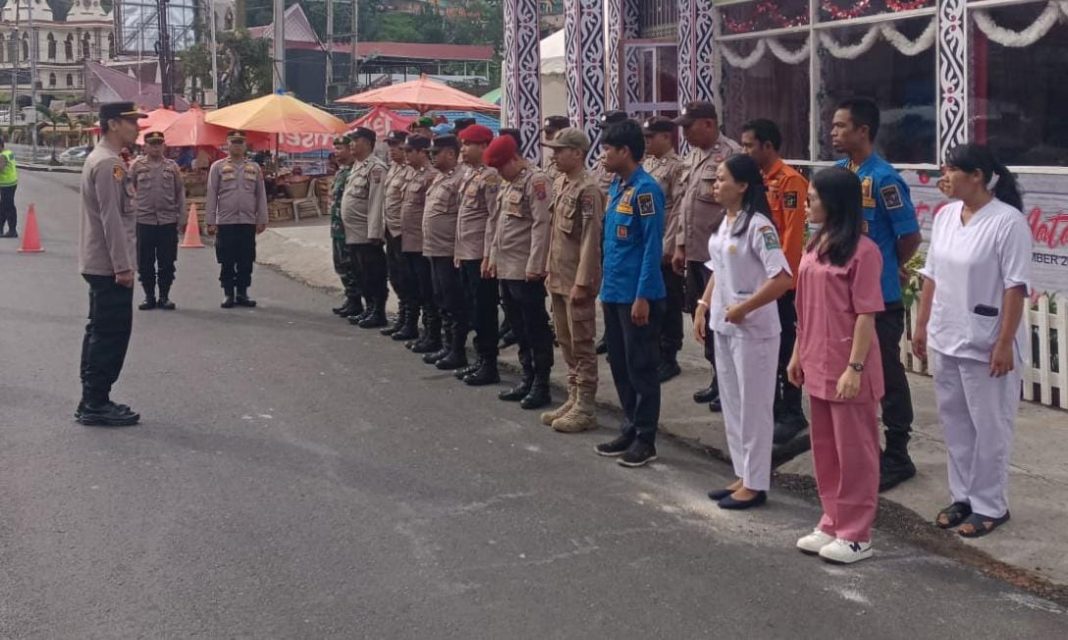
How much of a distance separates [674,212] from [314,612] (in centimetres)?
481

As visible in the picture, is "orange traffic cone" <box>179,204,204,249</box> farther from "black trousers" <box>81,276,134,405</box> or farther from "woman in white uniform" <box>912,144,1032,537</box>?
"woman in white uniform" <box>912,144,1032,537</box>

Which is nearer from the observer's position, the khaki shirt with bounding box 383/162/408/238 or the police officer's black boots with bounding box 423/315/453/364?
the police officer's black boots with bounding box 423/315/453/364

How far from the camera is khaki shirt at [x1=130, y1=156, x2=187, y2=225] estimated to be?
12.9 metres

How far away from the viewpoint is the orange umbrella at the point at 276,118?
64.3ft

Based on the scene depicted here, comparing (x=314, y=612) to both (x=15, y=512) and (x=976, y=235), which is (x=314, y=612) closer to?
(x=15, y=512)

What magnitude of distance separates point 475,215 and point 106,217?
2681mm

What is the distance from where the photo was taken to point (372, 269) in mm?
11703

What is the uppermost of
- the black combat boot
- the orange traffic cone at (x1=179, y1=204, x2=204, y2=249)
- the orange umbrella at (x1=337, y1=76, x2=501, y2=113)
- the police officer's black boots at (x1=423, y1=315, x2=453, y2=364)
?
the orange umbrella at (x1=337, y1=76, x2=501, y2=113)

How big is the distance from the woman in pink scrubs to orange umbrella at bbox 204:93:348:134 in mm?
15453

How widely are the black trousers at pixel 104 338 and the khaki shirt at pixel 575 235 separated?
2.82m

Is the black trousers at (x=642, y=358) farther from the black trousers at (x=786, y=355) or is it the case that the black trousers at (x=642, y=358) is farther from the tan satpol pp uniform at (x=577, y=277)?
the black trousers at (x=786, y=355)

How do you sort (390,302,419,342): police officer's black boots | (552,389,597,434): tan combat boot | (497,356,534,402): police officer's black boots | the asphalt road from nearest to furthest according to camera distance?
1. the asphalt road
2. (552,389,597,434): tan combat boot
3. (497,356,534,402): police officer's black boots
4. (390,302,419,342): police officer's black boots

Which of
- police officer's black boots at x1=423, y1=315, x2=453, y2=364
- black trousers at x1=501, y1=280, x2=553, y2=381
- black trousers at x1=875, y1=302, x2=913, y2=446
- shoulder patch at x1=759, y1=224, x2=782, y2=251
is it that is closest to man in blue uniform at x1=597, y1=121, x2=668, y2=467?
shoulder patch at x1=759, y1=224, x2=782, y2=251

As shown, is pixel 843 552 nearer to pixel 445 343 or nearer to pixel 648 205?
pixel 648 205
